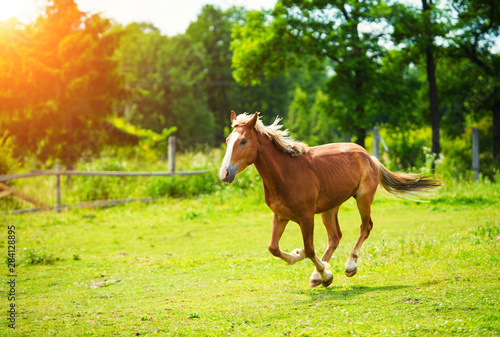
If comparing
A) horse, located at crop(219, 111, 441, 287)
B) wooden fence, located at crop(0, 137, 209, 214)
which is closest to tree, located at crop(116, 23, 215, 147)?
wooden fence, located at crop(0, 137, 209, 214)

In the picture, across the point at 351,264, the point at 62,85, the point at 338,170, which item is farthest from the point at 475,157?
the point at 62,85

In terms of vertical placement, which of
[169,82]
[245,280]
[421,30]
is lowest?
[245,280]

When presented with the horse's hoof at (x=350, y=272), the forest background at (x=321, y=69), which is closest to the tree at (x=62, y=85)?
the forest background at (x=321, y=69)

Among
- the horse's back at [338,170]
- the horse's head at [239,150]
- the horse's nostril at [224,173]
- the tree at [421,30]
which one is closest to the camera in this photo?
the horse's nostril at [224,173]

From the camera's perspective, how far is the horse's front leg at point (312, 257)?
19.0 ft

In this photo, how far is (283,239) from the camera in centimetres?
1002

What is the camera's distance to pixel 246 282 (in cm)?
648

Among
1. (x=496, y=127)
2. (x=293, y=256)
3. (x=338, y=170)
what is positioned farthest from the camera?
(x=496, y=127)

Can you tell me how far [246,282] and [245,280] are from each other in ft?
0.41

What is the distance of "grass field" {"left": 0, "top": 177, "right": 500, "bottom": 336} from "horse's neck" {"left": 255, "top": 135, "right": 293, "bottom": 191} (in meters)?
1.31

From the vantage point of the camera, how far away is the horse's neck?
18.8 feet

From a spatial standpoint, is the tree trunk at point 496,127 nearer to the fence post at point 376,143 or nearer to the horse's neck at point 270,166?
the fence post at point 376,143

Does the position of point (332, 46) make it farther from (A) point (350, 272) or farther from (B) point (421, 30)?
(A) point (350, 272)

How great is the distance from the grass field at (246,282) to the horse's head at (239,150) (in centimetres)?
146
